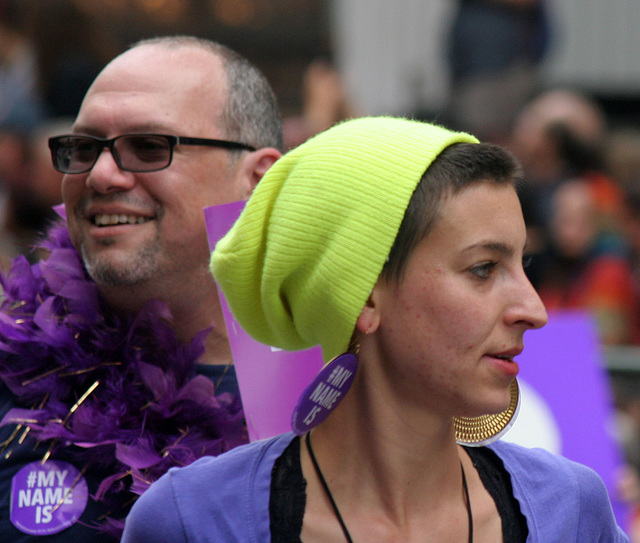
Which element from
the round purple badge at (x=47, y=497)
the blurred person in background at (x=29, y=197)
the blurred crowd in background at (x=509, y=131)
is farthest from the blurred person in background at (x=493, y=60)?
the round purple badge at (x=47, y=497)

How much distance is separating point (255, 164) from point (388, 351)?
3.39ft

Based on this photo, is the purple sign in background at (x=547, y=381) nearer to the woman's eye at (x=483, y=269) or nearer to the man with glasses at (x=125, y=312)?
the man with glasses at (x=125, y=312)

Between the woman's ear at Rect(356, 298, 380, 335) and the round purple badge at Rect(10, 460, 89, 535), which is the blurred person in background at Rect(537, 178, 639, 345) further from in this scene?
the woman's ear at Rect(356, 298, 380, 335)

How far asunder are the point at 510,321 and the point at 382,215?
0.30 metres

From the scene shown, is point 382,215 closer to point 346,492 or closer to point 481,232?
point 481,232

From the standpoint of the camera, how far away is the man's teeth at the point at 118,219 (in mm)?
2518

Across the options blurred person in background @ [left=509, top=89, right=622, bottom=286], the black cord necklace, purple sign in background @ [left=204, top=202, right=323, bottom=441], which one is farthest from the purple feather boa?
blurred person in background @ [left=509, top=89, right=622, bottom=286]

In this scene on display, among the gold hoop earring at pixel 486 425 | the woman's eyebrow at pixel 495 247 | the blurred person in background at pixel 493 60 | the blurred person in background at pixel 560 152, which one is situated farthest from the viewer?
the blurred person in background at pixel 493 60

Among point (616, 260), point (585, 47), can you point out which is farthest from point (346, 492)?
point (585, 47)

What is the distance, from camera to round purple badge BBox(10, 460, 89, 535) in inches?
91.4

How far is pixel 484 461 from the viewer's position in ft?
6.53

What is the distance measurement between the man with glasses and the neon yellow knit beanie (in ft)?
1.97

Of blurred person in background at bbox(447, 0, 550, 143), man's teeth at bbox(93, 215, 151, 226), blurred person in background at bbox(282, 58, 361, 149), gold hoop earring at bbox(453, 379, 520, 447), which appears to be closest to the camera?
gold hoop earring at bbox(453, 379, 520, 447)

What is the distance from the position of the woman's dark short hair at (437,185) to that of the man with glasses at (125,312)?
0.87m
